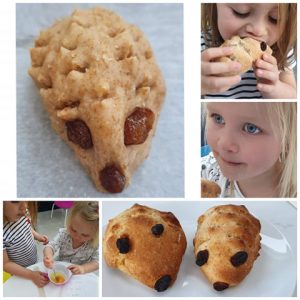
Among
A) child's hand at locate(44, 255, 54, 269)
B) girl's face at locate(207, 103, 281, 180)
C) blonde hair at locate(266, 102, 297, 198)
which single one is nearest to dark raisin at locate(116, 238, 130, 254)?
child's hand at locate(44, 255, 54, 269)

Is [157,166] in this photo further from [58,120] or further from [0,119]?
[0,119]

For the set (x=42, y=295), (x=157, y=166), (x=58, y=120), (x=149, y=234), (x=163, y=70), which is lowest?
(x=42, y=295)

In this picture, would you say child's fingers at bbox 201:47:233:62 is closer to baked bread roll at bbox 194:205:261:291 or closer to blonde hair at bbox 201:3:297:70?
blonde hair at bbox 201:3:297:70

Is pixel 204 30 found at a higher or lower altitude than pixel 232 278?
higher

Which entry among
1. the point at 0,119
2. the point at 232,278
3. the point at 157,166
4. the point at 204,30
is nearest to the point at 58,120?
the point at 0,119

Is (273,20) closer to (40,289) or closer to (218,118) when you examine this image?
(218,118)

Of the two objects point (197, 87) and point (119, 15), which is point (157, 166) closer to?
point (197, 87)

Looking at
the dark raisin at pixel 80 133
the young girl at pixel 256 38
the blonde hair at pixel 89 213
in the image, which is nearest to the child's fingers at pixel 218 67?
the young girl at pixel 256 38
